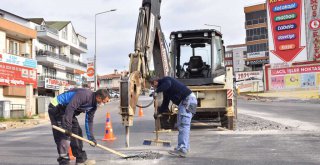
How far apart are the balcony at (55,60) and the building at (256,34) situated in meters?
33.3

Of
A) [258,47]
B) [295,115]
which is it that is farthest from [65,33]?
[295,115]

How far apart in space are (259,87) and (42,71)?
28.5 metres

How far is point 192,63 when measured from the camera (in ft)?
46.0

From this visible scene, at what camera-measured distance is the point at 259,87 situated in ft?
184

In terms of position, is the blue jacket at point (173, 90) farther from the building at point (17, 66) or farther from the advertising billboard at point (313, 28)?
the advertising billboard at point (313, 28)

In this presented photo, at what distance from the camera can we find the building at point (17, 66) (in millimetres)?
30562

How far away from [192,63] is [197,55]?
0.33 meters

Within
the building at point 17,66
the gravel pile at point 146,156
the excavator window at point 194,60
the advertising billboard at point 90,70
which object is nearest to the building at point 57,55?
the advertising billboard at point 90,70

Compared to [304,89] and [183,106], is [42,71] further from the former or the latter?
[183,106]

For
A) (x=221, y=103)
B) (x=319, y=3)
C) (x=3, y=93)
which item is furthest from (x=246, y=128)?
(x=319, y=3)

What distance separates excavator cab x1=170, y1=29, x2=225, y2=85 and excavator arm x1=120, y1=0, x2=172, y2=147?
2.12 m

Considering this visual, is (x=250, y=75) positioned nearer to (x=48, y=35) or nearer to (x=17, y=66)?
(x=48, y=35)

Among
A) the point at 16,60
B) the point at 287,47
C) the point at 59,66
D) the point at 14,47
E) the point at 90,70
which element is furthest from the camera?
the point at 59,66

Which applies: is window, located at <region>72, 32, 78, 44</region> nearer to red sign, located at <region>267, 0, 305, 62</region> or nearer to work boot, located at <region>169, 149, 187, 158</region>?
red sign, located at <region>267, 0, 305, 62</region>
